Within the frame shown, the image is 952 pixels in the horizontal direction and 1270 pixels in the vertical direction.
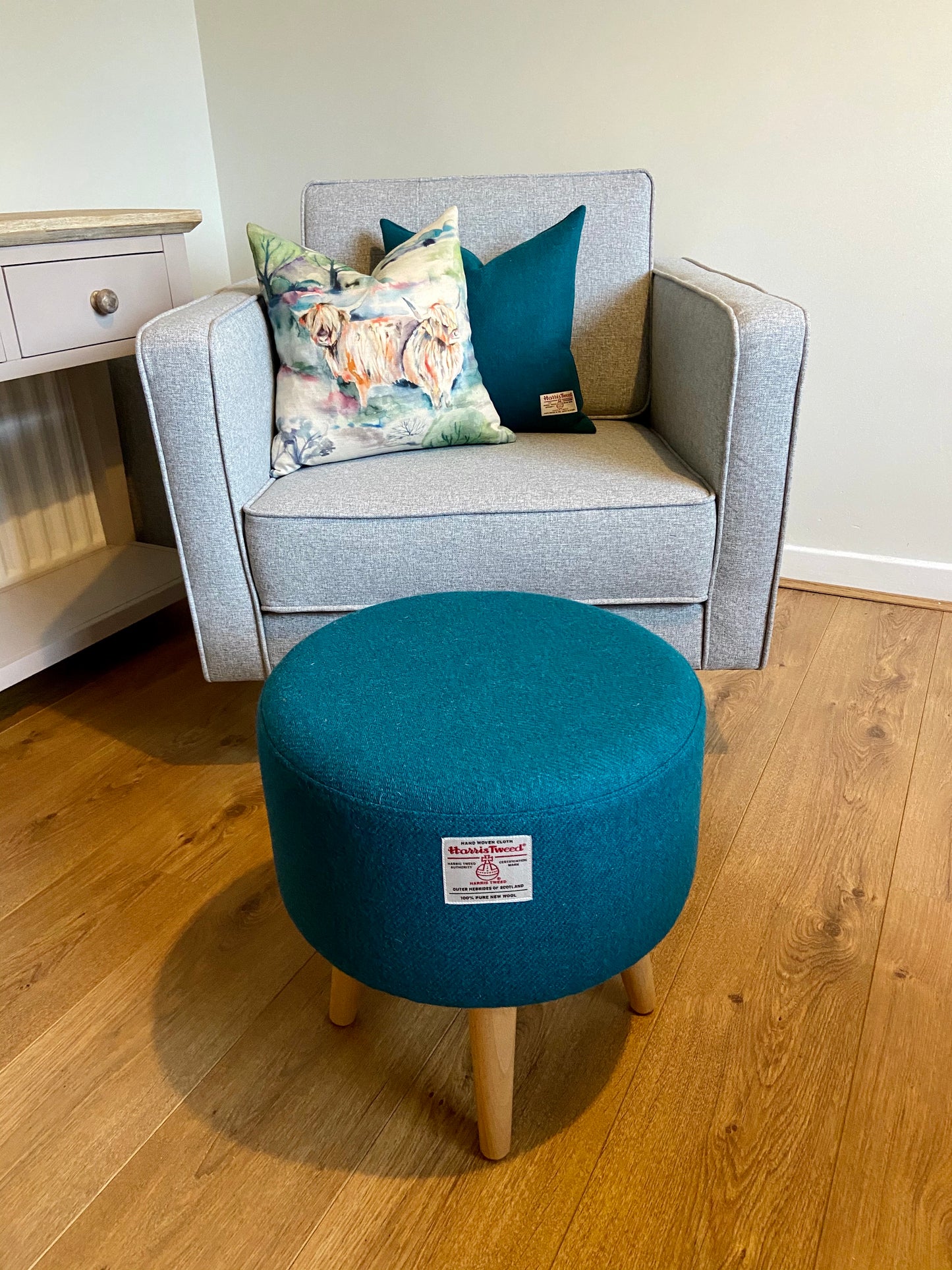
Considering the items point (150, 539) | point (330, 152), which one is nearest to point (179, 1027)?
point (150, 539)

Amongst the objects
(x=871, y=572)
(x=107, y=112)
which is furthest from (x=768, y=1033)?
(x=107, y=112)

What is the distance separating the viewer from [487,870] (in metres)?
0.80

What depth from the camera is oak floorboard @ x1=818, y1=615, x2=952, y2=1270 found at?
863 millimetres

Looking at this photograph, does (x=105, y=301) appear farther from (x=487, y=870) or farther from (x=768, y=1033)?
(x=768, y=1033)

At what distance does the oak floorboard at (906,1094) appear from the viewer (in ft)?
2.83

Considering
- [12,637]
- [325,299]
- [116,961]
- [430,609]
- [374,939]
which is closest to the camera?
[374,939]

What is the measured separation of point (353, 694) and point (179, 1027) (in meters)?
0.49

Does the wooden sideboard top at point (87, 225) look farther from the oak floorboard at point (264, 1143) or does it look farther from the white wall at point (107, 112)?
the oak floorboard at point (264, 1143)

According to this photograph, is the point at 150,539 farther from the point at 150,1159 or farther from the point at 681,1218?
the point at 681,1218

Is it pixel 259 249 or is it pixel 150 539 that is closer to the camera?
pixel 259 249

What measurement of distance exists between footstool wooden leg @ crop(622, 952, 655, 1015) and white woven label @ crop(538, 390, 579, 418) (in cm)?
95

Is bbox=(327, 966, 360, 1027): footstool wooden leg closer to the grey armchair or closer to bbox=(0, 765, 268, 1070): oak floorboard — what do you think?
bbox=(0, 765, 268, 1070): oak floorboard

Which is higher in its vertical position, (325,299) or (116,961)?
(325,299)

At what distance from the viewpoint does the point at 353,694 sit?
0.91 m
